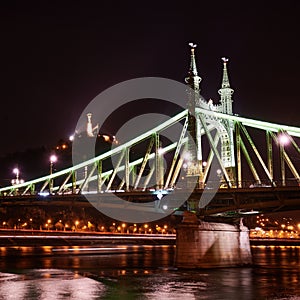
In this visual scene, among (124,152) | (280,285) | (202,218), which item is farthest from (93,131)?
(280,285)

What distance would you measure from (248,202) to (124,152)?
17.0m

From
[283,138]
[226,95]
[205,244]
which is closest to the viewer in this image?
[205,244]

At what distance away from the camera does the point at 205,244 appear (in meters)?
41.7

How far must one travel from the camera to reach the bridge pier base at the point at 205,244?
1628 inches

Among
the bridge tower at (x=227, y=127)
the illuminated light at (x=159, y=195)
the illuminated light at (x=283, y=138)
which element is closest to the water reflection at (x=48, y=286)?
the illuminated light at (x=159, y=195)

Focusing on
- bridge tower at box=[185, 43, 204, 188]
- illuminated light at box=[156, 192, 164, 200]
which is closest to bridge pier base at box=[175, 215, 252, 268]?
illuminated light at box=[156, 192, 164, 200]

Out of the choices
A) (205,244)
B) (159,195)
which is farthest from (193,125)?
(205,244)

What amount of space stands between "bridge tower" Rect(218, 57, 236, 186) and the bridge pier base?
4159mm

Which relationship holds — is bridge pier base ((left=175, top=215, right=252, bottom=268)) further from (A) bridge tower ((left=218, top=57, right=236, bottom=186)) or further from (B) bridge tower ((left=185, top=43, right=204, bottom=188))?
(B) bridge tower ((left=185, top=43, right=204, bottom=188))

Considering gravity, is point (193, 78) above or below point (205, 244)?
above

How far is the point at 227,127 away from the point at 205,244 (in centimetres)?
1383

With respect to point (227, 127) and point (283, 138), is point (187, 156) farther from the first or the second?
point (283, 138)

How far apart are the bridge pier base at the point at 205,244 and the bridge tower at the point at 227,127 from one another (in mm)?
4159

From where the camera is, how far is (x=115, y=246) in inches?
3524
